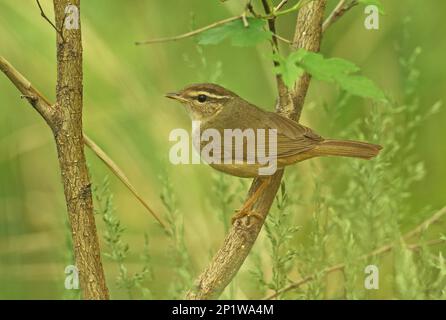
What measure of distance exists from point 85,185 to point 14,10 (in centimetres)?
309

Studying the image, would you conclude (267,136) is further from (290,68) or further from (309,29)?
(290,68)

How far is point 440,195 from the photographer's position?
4969 millimetres

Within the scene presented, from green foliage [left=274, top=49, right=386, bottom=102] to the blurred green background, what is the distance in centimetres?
274

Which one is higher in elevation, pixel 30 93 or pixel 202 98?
pixel 202 98

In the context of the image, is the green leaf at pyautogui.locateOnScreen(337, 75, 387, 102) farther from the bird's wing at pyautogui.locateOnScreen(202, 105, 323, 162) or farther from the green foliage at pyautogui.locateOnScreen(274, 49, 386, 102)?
the bird's wing at pyautogui.locateOnScreen(202, 105, 323, 162)

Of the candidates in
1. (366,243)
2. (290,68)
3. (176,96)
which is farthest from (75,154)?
(366,243)

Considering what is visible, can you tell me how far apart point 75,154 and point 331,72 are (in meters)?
0.89

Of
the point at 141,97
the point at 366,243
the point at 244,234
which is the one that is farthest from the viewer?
the point at 141,97

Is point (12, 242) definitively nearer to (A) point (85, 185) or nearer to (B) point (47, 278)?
(B) point (47, 278)

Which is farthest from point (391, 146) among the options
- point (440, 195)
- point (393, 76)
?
point (393, 76)

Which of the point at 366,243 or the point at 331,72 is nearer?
the point at 331,72

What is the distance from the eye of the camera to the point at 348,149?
3.47m

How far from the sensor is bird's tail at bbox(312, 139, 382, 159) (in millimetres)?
3420

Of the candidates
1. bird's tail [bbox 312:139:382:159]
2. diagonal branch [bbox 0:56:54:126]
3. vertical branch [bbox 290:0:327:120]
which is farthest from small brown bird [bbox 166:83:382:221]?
diagonal branch [bbox 0:56:54:126]
